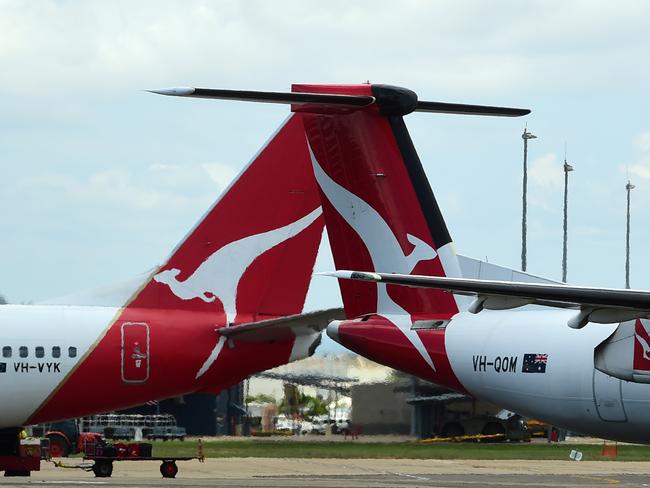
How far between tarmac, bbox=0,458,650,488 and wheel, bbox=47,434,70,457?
1615 millimetres

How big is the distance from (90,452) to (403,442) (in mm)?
14919

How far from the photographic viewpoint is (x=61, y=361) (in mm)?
26594

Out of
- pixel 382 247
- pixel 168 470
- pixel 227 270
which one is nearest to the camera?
pixel 382 247

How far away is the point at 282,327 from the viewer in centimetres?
2630

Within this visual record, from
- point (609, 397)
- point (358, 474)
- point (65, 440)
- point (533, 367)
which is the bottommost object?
point (358, 474)

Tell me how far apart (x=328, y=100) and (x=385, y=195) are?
5.98ft

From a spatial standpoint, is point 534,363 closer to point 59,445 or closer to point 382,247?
point 382,247

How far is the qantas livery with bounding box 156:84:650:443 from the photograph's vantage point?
19875 mm

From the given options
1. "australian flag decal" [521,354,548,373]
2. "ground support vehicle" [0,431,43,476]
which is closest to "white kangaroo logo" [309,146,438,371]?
"australian flag decal" [521,354,548,373]

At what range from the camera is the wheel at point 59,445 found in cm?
3669

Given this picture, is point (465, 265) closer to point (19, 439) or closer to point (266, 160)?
point (266, 160)

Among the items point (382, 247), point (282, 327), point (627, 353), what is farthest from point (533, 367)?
point (282, 327)

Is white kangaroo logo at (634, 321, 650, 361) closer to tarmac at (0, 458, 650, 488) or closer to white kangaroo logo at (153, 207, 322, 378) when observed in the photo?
tarmac at (0, 458, 650, 488)

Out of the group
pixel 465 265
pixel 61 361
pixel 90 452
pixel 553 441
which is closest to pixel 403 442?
pixel 553 441
